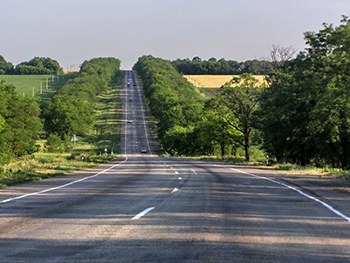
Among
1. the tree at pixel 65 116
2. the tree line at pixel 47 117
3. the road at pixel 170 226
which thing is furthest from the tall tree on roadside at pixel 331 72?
the tree at pixel 65 116

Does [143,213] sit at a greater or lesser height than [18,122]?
lesser

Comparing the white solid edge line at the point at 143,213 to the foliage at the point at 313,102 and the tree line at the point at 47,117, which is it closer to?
the foliage at the point at 313,102

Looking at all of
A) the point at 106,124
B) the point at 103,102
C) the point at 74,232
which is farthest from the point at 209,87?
the point at 74,232

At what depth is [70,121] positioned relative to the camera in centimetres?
12081

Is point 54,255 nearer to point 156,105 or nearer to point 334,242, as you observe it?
point 334,242

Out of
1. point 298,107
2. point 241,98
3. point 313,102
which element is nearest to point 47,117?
point 241,98

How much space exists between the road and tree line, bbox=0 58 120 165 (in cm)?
3437

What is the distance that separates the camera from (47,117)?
409 feet

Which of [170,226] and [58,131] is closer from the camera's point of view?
[170,226]

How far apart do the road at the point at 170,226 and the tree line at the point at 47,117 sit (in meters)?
34.4

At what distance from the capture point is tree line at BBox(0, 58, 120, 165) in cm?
6906

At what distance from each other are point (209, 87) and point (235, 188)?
164046 mm

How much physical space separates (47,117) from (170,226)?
11810 cm

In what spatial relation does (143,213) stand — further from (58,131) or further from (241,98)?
(58,131)
